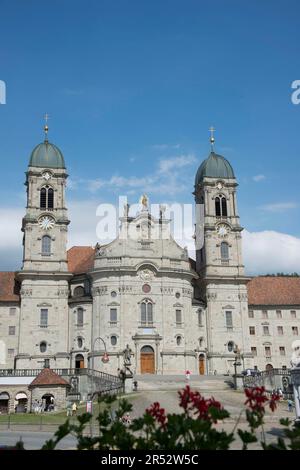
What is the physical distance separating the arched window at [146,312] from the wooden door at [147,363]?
3661 millimetres

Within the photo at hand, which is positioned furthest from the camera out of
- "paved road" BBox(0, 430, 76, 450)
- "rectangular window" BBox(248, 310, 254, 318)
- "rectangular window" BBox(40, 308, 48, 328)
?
"rectangular window" BBox(248, 310, 254, 318)

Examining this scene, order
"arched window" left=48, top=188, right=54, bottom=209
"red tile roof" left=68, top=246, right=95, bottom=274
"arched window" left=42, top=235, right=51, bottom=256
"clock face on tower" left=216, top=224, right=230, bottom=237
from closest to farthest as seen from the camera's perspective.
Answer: "arched window" left=42, top=235, right=51, bottom=256 < "arched window" left=48, top=188, right=54, bottom=209 < "red tile roof" left=68, top=246, right=95, bottom=274 < "clock face on tower" left=216, top=224, right=230, bottom=237

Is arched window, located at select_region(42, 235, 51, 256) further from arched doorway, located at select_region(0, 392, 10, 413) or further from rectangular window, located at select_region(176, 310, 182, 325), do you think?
arched doorway, located at select_region(0, 392, 10, 413)

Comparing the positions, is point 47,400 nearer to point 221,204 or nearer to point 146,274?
point 146,274

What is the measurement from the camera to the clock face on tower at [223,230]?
2908 inches

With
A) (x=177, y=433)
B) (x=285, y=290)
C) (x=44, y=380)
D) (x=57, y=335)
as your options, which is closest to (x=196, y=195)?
(x=285, y=290)

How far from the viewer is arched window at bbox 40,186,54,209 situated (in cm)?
7075

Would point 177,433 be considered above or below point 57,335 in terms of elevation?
below

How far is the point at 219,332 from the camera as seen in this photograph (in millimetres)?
70062

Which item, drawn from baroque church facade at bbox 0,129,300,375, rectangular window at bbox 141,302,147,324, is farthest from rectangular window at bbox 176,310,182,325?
rectangular window at bbox 141,302,147,324

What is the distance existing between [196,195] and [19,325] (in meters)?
29.5

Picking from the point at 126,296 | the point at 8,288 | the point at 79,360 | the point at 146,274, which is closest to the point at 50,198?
the point at 8,288
